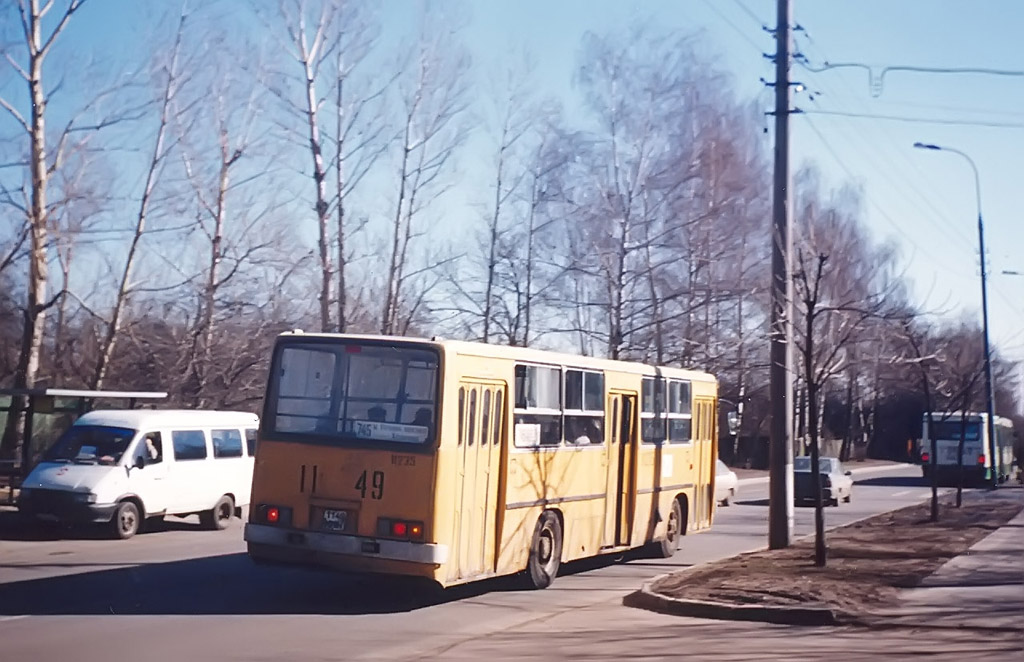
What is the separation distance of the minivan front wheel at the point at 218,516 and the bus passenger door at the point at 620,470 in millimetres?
8326

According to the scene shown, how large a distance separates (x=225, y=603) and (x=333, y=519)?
1460 millimetres

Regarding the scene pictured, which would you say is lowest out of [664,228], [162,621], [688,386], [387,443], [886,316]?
[162,621]

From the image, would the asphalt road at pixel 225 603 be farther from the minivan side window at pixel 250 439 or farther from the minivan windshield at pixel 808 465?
the minivan windshield at pixel 808 465

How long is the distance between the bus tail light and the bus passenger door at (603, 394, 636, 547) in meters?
4.94

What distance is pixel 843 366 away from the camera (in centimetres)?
1917

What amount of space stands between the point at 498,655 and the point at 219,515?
13.2m

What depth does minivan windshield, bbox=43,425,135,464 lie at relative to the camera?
2025 cm

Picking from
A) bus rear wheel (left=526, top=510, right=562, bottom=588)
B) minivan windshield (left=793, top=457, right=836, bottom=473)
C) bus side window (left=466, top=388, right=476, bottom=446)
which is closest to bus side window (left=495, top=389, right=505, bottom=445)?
bus side window (left=466, top=388, right=476, bottom=446)

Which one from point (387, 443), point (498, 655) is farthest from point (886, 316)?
point (498, 655)

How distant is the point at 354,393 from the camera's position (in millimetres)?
13367

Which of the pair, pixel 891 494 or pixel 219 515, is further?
pixel 891 494

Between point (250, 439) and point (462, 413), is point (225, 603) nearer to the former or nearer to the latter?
point (462, 413)

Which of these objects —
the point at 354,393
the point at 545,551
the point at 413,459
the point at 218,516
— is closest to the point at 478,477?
the point at 413,459

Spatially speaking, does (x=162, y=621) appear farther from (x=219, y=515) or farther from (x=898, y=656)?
(x=219, y=515)
